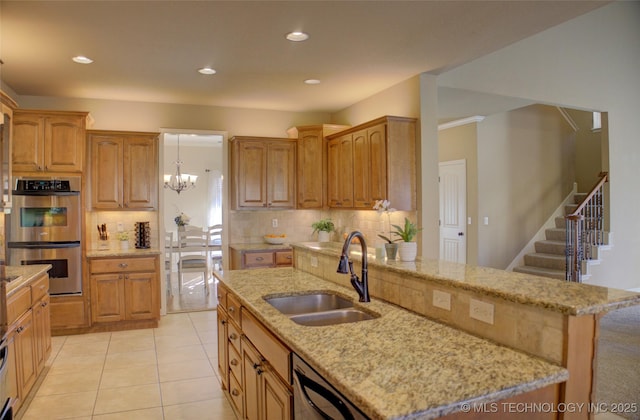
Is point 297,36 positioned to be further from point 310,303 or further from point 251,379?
point 251,379

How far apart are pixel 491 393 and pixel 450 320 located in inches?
25.9

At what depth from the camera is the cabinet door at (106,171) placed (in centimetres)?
508

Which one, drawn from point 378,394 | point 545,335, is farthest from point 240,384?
point 545,335

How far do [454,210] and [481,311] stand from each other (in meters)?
5.95

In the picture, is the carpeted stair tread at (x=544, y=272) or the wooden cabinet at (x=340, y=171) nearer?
the wooden cabinet at (x=340, y=171)

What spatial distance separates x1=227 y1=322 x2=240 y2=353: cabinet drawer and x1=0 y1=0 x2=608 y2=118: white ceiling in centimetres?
212

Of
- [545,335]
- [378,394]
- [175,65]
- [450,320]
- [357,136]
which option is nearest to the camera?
[378,394]

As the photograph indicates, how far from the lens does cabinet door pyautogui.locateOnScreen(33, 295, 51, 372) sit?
3377mm

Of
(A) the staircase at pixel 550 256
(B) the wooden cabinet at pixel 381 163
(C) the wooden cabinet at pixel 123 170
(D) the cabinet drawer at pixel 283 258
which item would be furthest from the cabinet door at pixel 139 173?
(A) the staircase at pixel 550 256

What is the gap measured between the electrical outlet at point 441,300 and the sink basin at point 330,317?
386 mm

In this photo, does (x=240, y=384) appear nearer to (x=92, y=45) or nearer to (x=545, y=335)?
(x=545, y=335)

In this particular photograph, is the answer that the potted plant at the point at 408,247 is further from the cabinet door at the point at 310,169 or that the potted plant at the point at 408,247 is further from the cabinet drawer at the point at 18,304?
the cabinet door at the point at 310,169

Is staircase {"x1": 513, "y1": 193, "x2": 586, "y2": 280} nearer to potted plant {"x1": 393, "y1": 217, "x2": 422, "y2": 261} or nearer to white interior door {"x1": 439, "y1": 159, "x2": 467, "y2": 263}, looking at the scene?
white interior door {"x1": 439, "y1": 159, "x2": 467, "y2": 263}

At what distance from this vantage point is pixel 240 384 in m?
2.61
